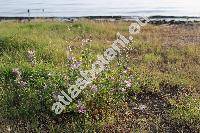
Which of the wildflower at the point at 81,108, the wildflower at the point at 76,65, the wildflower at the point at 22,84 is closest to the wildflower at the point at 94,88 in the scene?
the wildflower at the point at 81,108

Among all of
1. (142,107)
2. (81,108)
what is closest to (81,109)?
(81,108)

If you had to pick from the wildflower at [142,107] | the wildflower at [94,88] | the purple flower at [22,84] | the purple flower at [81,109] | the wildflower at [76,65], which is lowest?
the wildflower at [142,107]

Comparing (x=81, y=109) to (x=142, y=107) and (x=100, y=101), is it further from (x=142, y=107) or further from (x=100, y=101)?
(x=142, y=107)

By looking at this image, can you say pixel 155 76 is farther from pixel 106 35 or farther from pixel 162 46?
pixel 106 35

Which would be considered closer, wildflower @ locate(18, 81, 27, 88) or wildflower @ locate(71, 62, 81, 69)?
wildflower @ locate(71, 62, 81, 69)

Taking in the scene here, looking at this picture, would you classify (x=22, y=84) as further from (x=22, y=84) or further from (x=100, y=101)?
(x=100, y=101)

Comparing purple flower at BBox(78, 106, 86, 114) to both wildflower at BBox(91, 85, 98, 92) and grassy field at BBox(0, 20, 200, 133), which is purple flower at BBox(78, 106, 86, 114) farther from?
wildflower at BBox(91, 85, 98, 92)

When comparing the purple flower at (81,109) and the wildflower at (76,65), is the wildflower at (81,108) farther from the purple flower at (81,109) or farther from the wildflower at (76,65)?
the wildflower at (76,65)

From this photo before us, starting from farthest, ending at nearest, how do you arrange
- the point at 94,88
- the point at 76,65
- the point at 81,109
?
the point at 76,65, the point at 94,88, the point at 81,109

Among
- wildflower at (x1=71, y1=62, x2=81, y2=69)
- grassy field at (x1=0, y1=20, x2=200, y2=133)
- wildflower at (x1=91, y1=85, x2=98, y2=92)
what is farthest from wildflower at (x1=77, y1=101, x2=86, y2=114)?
wildflower at (x1=71, y1=62, x2=81, y2=69)

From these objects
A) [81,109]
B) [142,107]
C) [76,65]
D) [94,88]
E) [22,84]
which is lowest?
[142,107]

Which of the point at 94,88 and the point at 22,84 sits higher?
the point at 94,88

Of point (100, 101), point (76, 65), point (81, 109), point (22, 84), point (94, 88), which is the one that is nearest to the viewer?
point (81, 109)

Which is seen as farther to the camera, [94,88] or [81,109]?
[94,88]
